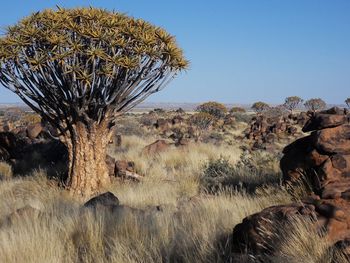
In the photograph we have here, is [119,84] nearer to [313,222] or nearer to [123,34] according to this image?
[123,34]

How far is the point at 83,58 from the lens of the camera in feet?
29.0

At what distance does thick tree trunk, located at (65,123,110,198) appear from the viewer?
906 cm

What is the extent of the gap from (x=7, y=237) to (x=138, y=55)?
4.89 metres

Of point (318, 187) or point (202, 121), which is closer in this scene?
point (318, 187)

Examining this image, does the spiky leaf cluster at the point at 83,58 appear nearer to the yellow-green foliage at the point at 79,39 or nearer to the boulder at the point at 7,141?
the yellow-green foliage at the point at 79,39

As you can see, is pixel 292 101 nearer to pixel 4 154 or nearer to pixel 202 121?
pixel 202 121

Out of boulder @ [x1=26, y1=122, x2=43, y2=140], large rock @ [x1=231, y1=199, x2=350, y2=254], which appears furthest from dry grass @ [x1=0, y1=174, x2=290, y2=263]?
boulder @ [x1=26, y1=122, x2=43, y2=140]

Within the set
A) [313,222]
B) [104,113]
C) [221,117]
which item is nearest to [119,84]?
Answer: [104,113]

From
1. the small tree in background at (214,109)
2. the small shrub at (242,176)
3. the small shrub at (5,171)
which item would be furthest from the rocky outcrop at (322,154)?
the small tree in background at (214,109)

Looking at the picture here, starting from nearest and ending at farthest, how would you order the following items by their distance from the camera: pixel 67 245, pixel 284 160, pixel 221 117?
pixel 67 245
pixel 284 160
pixel 221 117

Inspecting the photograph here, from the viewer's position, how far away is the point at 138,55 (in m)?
8.83

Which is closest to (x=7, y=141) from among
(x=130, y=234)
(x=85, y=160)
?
(x=85, y=160)

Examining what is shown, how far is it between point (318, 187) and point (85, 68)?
4798 millimetres

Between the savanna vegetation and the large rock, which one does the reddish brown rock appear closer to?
the savanna vegetation
